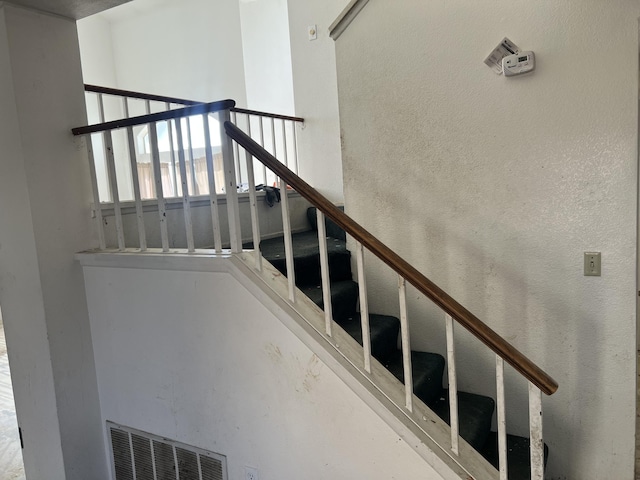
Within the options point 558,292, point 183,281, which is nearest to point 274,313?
point 183,281

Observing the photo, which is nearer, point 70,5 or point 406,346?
point 406,346

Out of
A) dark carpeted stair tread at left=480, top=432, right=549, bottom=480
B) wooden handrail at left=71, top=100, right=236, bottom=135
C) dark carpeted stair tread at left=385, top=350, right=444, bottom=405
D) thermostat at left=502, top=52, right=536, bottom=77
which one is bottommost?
dark carpeted stair tread at left=480, top=432, right=549, bottom=480

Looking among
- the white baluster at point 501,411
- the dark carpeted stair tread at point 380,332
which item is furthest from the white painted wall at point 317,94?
the white baluster at point 501,411

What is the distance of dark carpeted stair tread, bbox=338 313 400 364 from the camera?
2.11 meters

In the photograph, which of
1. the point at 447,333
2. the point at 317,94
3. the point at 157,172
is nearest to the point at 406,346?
the point at 447,333

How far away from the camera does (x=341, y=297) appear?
2.29 metres

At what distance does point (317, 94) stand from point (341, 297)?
208 cm

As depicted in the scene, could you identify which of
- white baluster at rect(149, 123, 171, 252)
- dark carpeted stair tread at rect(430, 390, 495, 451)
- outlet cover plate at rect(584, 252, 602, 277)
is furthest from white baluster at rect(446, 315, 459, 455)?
white baluster at rect(149, 123, 171, 252)

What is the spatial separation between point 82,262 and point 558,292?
7.69ft

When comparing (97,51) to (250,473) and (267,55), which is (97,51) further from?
(250,473)

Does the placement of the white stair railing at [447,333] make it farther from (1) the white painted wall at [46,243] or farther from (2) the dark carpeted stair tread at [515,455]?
(1) the white painted wall at [46,243]

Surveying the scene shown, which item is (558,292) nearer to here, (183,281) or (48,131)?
(183,281)

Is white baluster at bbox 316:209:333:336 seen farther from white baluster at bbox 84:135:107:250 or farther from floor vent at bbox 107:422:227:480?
white baluster at bbox 84:135:107:250

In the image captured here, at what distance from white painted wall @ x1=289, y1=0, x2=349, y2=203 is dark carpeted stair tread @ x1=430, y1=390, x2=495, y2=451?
1.98 metres
